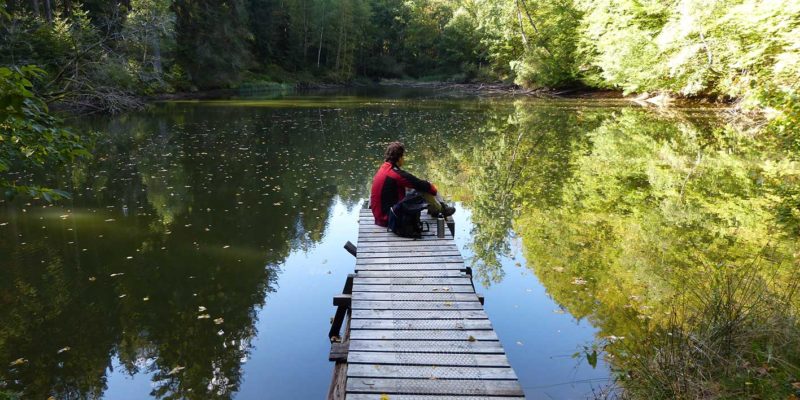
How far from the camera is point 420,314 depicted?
5.22 m

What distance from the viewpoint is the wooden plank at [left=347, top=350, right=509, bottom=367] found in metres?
4.33

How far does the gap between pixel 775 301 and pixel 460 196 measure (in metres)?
7.69

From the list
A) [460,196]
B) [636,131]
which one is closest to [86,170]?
[460,196]

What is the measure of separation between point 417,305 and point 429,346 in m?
0.84

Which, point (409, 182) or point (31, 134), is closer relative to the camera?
point (31, 134)

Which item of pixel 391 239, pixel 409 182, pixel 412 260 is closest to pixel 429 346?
pixel 412 260

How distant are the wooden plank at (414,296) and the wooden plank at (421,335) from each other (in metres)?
0.70

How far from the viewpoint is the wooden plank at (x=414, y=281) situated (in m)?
6.00

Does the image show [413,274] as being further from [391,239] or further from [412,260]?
[391,239]

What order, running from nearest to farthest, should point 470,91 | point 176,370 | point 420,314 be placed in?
1. point 420,314
2. point 176,370
3. point 470,91

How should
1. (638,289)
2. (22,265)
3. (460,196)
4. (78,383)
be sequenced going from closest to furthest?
(78,383)
(638,289)
(22,265)
(460,196)

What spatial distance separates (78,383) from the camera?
5.11 meters

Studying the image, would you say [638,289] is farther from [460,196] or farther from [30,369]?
[30,369]

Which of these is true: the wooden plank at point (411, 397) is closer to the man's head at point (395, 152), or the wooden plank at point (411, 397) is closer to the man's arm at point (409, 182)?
the man's arm at point (409, 182)
